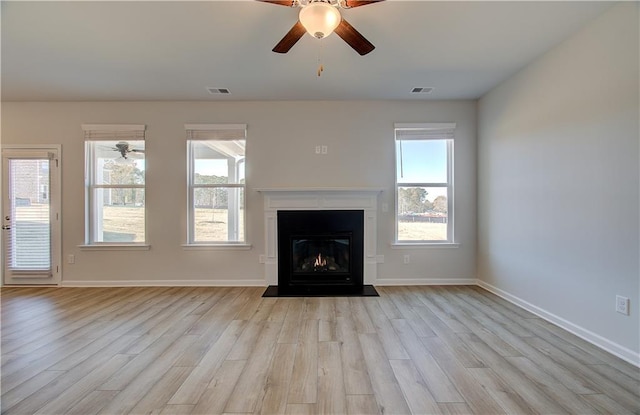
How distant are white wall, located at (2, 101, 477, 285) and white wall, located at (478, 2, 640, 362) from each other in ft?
2.42

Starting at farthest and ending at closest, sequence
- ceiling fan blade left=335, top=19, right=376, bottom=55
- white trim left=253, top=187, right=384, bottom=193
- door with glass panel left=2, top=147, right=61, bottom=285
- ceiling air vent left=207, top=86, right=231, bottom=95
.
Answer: door with glass panel left=2, top=147, right=61, bottom=285
white trim left=253, top=187, right=384, bottom=193
ceiling air vent left=207, top=86, right=231, bottom=95
ceiling fan blade left=335, top=19, right=376, bottom=55

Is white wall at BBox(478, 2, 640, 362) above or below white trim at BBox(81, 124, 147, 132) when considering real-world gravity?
below

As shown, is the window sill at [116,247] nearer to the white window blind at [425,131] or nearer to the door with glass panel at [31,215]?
the door with glass panel at [31,215]

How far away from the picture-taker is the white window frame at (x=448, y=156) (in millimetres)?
4230

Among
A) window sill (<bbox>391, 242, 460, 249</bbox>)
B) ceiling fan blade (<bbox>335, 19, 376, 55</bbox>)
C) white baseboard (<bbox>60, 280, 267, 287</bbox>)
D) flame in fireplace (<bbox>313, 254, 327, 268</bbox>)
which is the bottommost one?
white baseboard (<bbox>60, 280, 267, 287</bbox>)

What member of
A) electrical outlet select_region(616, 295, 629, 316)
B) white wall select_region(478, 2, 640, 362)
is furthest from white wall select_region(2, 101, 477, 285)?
electrical outlet select_region(616, 295, 629, 316)

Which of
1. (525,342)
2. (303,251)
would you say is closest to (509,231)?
(525,342)

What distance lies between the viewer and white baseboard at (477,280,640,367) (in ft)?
6.99

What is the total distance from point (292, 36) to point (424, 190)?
301cm

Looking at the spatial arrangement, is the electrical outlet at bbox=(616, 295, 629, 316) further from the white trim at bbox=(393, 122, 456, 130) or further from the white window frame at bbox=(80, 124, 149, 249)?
the white window frame at bbox=(80, 124, 149, 249)

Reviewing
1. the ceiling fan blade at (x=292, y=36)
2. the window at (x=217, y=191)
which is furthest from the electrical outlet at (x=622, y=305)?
the window at (x=217, y=191)

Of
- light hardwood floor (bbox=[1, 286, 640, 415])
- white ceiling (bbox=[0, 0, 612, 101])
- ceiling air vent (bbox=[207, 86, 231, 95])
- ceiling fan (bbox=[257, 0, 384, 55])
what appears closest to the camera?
light hardwood floor (bbox=[1, 286, 640, 415])

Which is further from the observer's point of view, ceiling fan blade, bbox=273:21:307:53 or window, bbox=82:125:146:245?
window, bbox=82:125:146:245

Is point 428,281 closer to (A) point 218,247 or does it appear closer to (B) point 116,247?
(A) point 218,247
